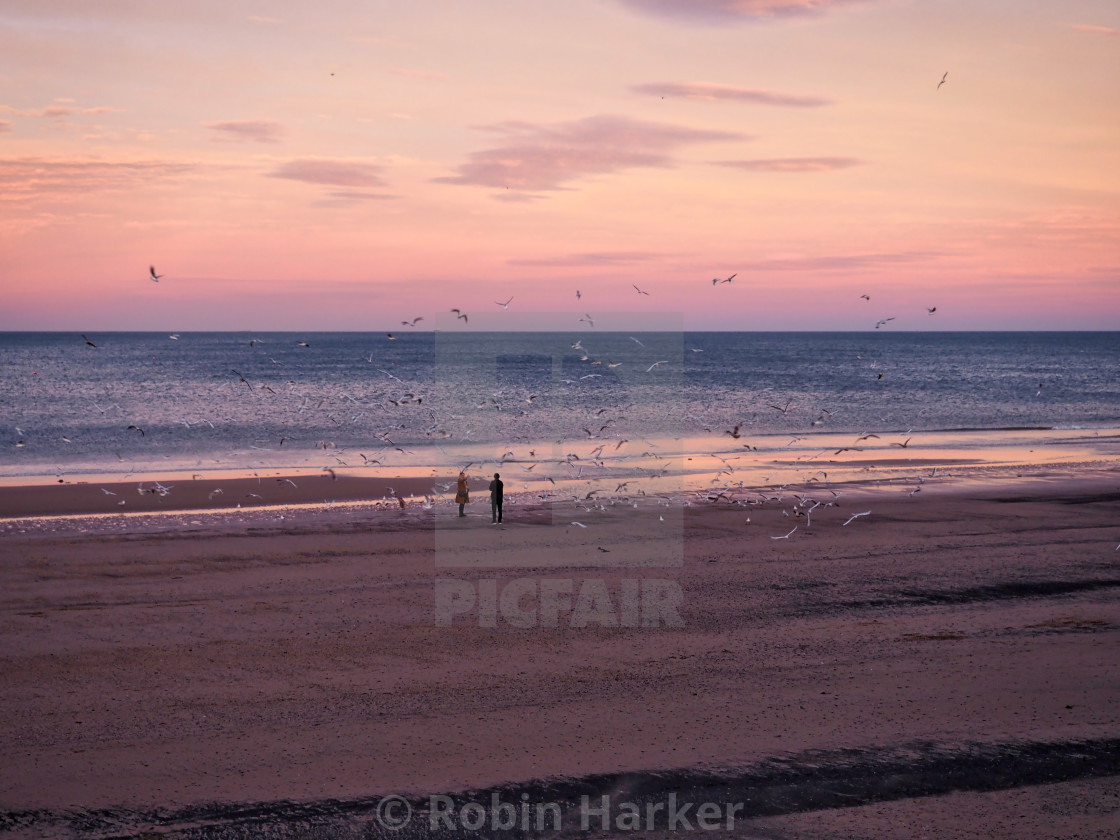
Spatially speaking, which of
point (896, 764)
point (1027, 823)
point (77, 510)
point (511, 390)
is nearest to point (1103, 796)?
point (1027, 823)

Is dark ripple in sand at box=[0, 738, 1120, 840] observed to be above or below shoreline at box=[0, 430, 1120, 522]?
below

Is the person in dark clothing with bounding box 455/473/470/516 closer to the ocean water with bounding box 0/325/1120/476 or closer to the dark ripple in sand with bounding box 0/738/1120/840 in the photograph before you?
the ocean water with bounding box 0/325/1120/476

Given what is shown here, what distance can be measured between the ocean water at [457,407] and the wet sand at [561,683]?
11707 millimetres

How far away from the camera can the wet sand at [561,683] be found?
8109 millimetres

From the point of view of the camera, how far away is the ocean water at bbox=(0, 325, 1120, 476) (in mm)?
36991

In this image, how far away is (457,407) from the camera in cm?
5912

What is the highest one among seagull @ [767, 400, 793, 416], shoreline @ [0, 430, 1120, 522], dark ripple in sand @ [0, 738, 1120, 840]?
seagull @ [767, 400, 793, 416]

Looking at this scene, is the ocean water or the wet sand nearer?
the wet sand

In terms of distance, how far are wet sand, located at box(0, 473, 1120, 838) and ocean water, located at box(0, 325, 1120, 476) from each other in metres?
11.7

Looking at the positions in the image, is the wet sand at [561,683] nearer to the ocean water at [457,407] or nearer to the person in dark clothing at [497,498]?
the person in dark clothing at [497,498]

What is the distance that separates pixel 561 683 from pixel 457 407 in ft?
161

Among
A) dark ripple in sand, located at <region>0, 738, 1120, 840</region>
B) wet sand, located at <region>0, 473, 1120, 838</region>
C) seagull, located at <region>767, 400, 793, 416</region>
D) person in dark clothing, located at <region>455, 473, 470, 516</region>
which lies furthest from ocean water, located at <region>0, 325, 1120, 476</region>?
dark ripple in sand, located at <region>0, 738, 1120, 840</region>

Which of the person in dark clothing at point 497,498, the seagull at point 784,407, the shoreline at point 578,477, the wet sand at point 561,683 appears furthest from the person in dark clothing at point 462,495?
the seagull at point 784,407

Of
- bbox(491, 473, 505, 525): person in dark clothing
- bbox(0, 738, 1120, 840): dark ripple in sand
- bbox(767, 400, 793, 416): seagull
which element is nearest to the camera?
bbox(0, 738, 1120, 840): dark ripple in sand
